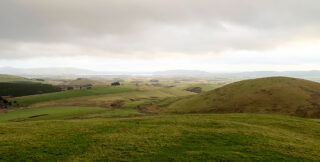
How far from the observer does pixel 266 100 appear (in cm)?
6131

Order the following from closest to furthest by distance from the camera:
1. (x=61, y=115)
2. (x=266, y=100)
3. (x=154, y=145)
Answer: (x=154, y=145)
(x=61, y=115)
(x=266, y=100)

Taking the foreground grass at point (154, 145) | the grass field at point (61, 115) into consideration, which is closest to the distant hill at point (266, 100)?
the grass field at point (61, 115)

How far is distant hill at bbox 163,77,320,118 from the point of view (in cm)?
5326

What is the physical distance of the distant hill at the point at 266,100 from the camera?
53263 millimetres

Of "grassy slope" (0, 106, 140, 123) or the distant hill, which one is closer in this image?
the distant hill

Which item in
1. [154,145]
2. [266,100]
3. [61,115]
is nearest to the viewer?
[154,145]

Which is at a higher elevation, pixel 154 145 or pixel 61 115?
pixel 154 145

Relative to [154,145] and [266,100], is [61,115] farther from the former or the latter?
[266,100]

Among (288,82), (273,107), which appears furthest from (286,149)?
(288,82)

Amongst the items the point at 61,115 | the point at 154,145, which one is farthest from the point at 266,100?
the point at 61,115

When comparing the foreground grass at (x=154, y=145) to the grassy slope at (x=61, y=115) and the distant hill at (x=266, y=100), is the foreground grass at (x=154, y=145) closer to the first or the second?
the distant hill at (x=266, y=100)

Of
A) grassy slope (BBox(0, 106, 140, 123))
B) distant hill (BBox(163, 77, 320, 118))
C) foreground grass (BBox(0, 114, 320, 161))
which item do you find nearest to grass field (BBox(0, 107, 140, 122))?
grassy slope (BBox(0, 106, 140, 123))

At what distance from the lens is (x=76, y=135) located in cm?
2391

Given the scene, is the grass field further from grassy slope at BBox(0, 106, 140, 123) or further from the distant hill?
the distant hill
